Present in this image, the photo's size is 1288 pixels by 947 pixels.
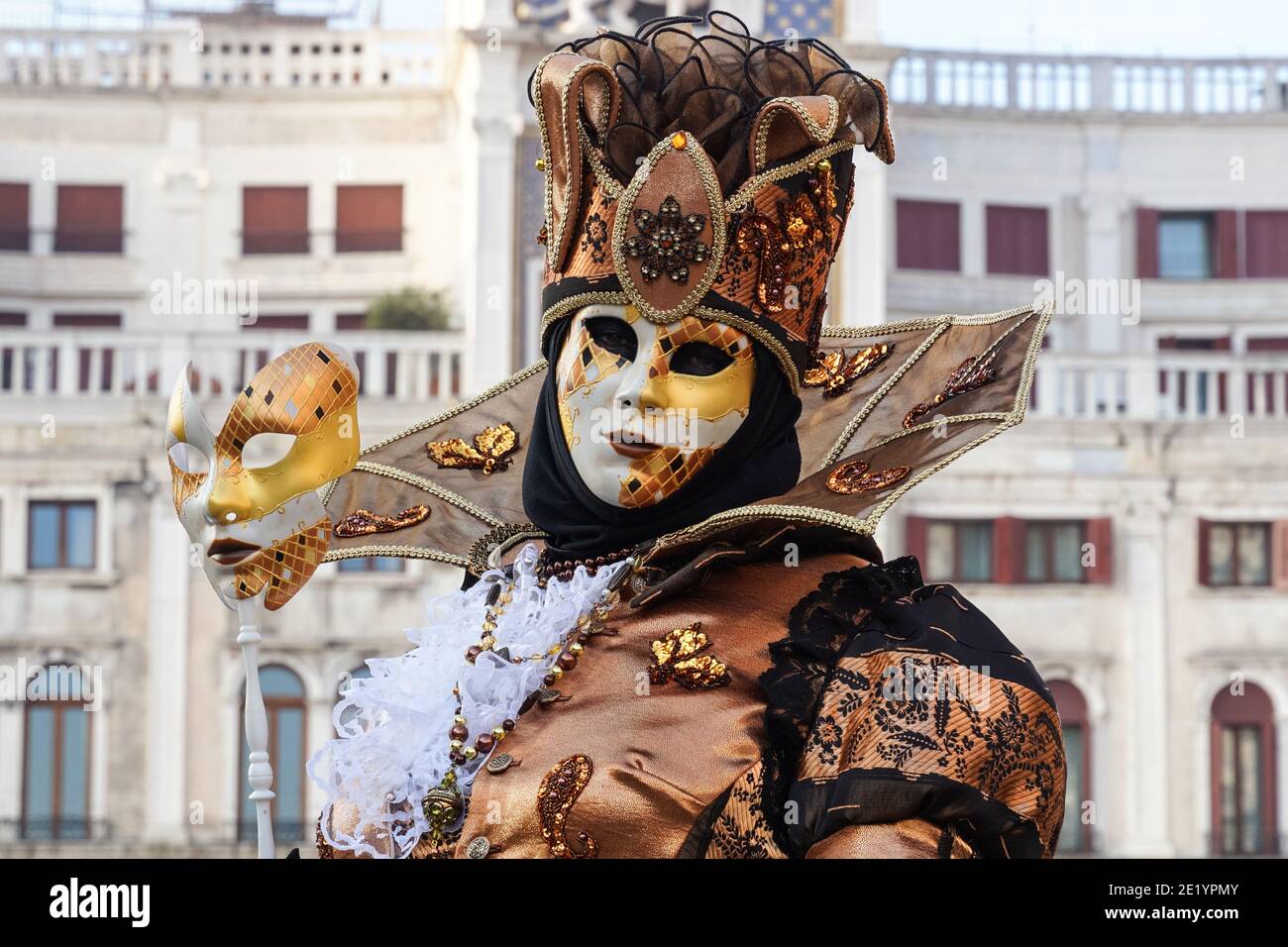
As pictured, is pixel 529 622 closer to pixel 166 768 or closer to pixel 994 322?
pixel 994 322

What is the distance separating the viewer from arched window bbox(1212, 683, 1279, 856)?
24.1 m

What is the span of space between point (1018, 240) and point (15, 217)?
9878mm

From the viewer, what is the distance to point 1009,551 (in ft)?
78.6

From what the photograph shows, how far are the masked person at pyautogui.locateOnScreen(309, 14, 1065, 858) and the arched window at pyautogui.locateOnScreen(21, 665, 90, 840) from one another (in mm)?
19163

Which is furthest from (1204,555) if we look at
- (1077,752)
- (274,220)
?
(274,220)

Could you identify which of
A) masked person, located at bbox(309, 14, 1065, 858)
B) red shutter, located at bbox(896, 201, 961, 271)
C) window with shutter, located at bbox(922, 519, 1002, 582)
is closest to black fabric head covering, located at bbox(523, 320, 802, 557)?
masked person, located at bbox(309, 14, 1065, 858)

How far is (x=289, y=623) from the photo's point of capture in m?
23.1

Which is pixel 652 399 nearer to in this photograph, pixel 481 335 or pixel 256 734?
pixel 256 734

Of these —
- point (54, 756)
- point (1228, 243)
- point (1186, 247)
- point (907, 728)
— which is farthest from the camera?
point (1186, 247)

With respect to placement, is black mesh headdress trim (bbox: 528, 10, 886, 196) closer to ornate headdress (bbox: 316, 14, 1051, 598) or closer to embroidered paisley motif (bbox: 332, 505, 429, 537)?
ornate headdress (bbox: 316, 14, 1051, 598)

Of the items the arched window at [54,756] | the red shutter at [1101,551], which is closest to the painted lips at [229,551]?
the arched window at [54,756]

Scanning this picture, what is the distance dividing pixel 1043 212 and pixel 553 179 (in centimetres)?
2250

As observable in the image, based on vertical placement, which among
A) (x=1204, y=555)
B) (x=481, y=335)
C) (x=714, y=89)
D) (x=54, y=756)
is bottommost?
(x=54, y=756)

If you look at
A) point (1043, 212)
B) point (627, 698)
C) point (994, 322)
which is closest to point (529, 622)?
point (627, 698)
